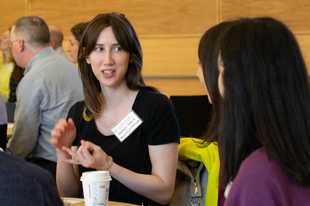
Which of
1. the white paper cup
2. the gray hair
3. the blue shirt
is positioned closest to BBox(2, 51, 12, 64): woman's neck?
the gray hair

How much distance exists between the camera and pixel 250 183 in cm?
82

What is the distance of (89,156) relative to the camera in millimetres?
1459

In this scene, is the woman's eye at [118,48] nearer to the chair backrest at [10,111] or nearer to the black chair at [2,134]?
the black chair at [2,134]

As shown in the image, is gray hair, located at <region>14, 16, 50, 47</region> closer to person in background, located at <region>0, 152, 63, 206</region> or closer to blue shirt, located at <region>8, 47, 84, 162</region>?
blue shirt, located at <region>8, 47, 84, 162</region>

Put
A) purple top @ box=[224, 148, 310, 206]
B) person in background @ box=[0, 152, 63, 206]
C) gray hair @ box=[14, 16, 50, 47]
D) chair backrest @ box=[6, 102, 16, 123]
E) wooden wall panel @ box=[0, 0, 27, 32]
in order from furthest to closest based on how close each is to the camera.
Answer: wooden wall panel @ box=[0, 0, 27, 32] < chair backrest @ box=[6, 102, 16, 123] < gray hair @ box=[14, 16, 50, 47] < purple top @ box=[224, 148, 310, 206] < person in background @ box=[0, 152, 63, 206]

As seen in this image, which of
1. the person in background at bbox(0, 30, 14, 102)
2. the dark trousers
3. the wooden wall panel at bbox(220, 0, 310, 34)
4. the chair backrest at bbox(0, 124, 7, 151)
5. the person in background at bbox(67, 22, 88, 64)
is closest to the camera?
the chair backrest at bbox(0, 124, 7, 151)

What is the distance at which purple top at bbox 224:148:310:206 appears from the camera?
813mm

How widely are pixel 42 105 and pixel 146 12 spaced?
2.95m

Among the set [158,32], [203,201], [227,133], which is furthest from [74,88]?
[158,32]

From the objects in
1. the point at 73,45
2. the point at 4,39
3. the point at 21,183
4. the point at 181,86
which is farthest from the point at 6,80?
the point at 21,183

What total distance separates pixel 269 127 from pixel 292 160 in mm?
85

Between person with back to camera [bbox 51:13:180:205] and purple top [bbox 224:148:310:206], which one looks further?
person with back to camera [bbox 51:13:180:205]

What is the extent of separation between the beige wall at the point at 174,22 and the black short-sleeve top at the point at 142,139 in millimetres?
3204

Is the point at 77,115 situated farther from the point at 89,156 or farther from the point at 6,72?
the point at 6,72
